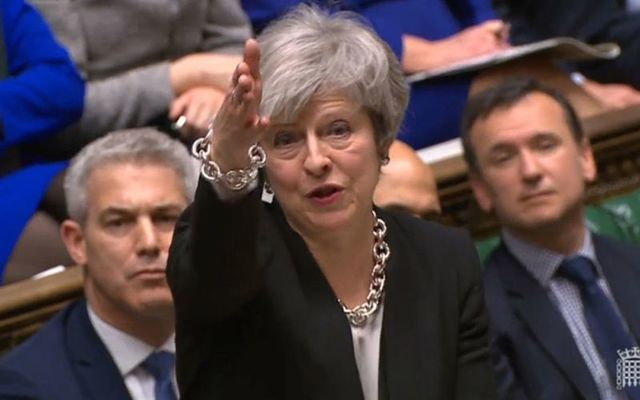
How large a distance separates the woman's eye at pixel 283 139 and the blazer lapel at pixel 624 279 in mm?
993

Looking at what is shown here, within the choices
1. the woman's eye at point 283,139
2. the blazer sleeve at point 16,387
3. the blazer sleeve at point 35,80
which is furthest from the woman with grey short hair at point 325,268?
the blazer sleeve at point 35,80

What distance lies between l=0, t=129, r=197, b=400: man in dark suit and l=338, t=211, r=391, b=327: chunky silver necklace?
0.47 meters

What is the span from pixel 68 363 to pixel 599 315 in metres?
0.91

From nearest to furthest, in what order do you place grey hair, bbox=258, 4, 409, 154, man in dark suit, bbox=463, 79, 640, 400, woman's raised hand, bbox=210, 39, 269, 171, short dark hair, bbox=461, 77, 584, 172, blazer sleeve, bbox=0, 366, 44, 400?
woman's raised hand, bbox=210, 39, 269, 171, grey hair, bbox=258, 4, 409, 154, blazer sleeve, bbox=0, 366, 44, 400, man in dark suit, bbox=463, 79, 640, 400, short dark hair, bbox=461, 77, 584, 172

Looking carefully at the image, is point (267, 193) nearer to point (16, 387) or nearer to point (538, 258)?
point (16, 387)

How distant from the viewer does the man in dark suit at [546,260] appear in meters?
2.50

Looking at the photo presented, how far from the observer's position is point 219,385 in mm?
1746

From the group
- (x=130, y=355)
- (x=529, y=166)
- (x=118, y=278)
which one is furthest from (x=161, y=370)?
(x=529, y=166)

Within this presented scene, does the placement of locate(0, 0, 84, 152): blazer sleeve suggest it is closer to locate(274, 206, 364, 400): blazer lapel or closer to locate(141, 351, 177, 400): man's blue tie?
locate(141, 351, 177, 400): man's blue tie

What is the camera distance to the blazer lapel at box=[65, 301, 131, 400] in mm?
2219

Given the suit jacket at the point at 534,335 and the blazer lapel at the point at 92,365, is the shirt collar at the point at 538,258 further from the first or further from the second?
the blazer lapel at the point at 92,365

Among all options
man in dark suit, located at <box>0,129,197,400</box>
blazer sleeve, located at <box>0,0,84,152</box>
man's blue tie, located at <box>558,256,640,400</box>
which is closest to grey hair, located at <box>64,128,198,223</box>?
man in dark suit, located at <box>0,129,197,400</box>

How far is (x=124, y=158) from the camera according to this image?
2385 millimetres

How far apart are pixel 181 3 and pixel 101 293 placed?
83 cm
